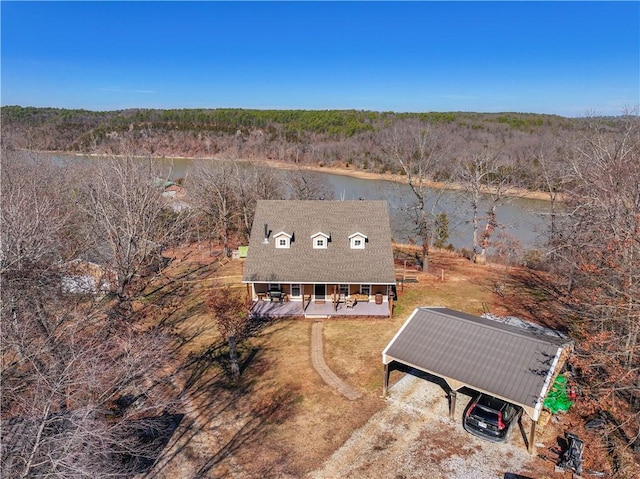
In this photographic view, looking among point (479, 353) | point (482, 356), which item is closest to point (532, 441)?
point (482, 356)

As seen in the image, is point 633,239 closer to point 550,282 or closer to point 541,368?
point 541,368

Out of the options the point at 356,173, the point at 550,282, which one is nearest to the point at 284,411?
Answer: the point at 550,282

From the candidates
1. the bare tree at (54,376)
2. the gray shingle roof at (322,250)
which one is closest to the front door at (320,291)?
the gray shingle roof at (322,250)

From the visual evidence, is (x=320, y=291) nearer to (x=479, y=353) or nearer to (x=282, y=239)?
(x=282, y=239)

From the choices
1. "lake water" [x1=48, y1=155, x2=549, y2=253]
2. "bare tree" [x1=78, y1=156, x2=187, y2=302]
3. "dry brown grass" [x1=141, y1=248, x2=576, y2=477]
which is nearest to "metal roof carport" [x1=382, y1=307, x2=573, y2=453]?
"dry brown grass" [x1=141, y1=248, x2=576, y2=477]

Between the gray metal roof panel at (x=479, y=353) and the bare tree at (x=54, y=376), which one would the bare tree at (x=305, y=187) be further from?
the gray metal roof panel at (x=479, y=353)
